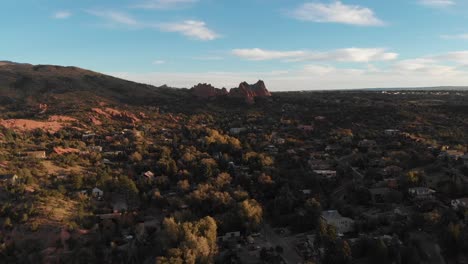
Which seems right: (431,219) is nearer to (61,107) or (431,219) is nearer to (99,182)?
(99,182)

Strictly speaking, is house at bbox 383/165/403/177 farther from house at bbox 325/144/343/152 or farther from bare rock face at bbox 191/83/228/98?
Result: bare rock face at bbox 191/83/228/98

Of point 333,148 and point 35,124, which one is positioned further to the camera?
point 35,124

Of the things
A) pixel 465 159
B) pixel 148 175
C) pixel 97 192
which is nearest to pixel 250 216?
pixel 97 192

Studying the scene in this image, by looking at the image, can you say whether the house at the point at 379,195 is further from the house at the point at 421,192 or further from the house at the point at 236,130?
the house at the point at 236,130

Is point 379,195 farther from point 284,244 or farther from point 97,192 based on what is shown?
point 97,192

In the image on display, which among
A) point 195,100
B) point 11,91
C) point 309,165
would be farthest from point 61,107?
point 309,165

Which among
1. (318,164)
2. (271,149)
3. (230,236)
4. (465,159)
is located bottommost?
(230,236)

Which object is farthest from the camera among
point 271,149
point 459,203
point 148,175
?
point 271,149
